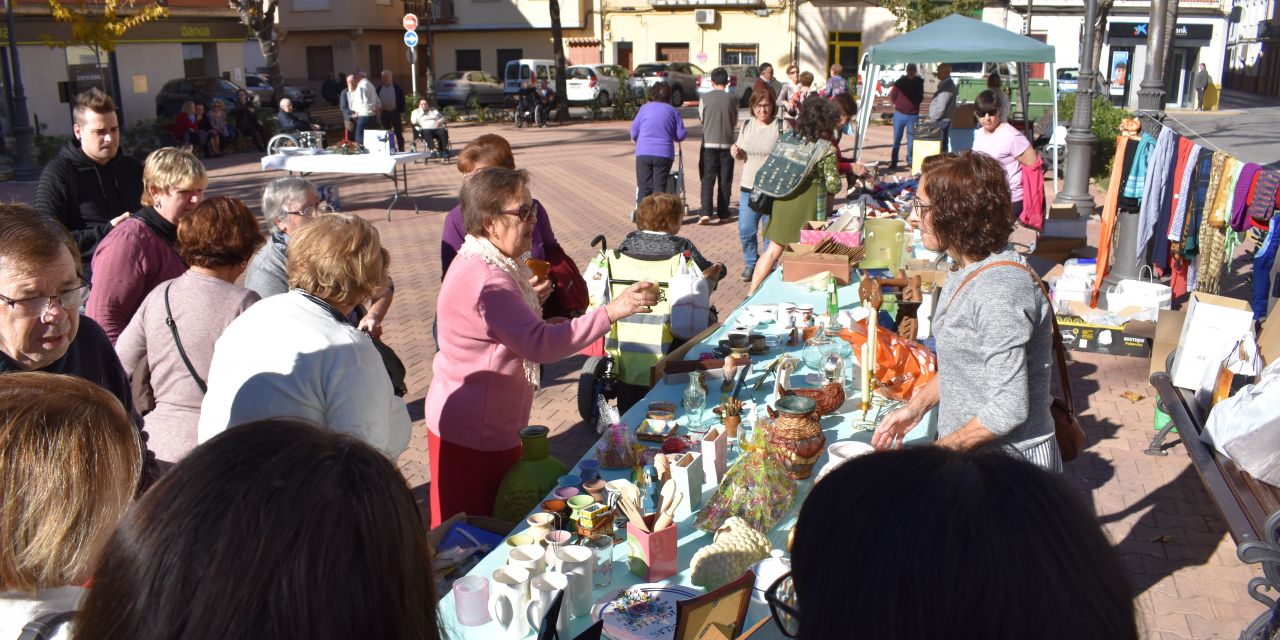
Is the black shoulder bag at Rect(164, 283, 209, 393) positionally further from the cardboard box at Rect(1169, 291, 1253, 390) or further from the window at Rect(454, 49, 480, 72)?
the window at Rect(454, 49, 480, 72)

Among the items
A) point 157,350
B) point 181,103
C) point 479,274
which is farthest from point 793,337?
point 181,103

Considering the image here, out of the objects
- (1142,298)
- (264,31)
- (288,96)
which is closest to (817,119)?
(1142,298)

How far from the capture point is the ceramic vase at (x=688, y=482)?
10.0ft

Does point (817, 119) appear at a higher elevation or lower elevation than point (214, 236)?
higher

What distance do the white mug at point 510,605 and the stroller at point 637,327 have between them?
2833 millimetres

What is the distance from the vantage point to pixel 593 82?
30.0 metres

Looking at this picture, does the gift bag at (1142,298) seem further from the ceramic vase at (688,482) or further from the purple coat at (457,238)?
the ceramic vase at (688,482)

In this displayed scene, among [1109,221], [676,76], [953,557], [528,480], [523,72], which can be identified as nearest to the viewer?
[953,557]

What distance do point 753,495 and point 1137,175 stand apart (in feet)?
20.2

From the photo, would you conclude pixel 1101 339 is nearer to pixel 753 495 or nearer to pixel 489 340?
pixel 753 495

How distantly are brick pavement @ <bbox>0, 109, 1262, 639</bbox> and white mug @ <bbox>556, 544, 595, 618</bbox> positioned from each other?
124 centimetres

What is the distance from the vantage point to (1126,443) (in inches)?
219

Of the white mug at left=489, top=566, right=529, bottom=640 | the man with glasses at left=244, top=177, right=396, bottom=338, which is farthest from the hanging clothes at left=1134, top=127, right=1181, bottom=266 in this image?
the white mug at left=489, top=566, right=529, bottom=640

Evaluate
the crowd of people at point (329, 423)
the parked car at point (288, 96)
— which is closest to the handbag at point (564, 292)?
the crowd of people at point (329, 423)
